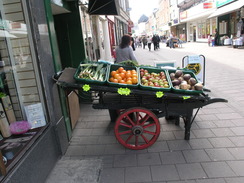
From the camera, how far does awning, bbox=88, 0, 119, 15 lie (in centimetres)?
596

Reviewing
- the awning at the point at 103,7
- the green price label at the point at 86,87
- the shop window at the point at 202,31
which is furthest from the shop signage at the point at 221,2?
the green price label at the point at 86,87

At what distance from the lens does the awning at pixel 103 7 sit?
5.96 meters

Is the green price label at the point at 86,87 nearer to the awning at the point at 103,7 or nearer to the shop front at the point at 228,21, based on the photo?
the awning at the point at 103,7

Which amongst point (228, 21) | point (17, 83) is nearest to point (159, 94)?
point (17, 83)

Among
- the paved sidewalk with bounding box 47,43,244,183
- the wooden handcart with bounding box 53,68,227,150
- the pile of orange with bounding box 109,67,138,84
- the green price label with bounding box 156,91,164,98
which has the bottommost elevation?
the paved sidewalk with bounding box 47,43,244,183

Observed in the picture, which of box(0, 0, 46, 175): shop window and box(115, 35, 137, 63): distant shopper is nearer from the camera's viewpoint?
box(0, 0, 46, 175): shop window

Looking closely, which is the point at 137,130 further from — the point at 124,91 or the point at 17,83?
the point at 17,83

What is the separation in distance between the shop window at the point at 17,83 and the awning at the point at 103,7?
11.4 ft

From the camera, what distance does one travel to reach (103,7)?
246 inches

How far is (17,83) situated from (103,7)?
4.10 metres

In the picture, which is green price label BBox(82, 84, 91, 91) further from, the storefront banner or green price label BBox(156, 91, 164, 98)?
green price label BBox(156, 91, 164, 98)

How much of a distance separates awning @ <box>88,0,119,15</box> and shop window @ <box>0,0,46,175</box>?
137 inches

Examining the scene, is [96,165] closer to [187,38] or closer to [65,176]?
[65,176]

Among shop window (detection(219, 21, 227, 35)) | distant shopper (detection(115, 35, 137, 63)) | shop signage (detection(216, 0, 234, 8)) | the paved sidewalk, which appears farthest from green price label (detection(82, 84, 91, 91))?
shop window (detection(219, 21, 227, 35))
